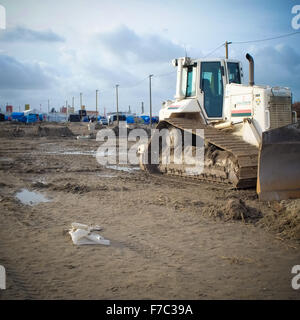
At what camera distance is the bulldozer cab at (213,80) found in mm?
9164

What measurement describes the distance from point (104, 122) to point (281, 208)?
4655cm

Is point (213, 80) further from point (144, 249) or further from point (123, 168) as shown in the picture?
point (144, 249)

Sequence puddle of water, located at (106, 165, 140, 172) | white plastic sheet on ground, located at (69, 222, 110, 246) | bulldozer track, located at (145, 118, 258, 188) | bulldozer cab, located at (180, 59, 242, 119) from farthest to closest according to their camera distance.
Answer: puddle of water, located at (106, 165, 140, 172) → bulldozer cab, located at (180, 59, 242, 119) → bulldozer track, located at (145, 118, 258, 188) → white plastic sheet on ground, located at (69, 222, 110, 246)

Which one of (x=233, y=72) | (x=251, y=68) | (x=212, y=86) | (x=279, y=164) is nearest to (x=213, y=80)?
(x=212, y=86)

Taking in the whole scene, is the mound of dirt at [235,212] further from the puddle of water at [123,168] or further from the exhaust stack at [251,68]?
the puddle of water at [123,168]

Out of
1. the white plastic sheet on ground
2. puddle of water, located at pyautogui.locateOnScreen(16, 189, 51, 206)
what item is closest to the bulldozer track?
the white plastic sheet on ground

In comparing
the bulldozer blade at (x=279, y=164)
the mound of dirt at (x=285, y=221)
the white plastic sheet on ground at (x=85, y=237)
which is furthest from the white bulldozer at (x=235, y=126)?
the white plastic sheet on ground at (x=85, y=237)

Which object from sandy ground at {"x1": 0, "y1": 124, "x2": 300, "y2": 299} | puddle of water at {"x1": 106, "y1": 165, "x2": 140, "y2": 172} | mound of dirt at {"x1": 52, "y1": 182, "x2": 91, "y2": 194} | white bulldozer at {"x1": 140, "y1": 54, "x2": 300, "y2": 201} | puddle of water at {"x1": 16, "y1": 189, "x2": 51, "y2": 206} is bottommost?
sandy ground at {"x1": 0, "y1": 124, "x2": 300, "y2": 299}

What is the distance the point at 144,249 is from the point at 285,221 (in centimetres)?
224

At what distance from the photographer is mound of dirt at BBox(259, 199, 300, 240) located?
479cm

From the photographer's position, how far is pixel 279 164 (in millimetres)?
6320

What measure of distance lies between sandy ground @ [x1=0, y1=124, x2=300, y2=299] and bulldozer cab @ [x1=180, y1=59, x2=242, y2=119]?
2614 millimetres

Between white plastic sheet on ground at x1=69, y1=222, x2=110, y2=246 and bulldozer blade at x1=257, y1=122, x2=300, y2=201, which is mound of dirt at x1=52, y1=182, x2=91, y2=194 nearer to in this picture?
white plastic sheet on ground at x1=69, y1=222, x2=110, y2=246

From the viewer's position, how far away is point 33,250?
420 cm
